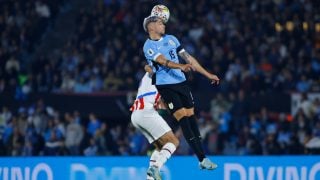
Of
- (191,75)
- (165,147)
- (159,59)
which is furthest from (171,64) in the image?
(191,75)

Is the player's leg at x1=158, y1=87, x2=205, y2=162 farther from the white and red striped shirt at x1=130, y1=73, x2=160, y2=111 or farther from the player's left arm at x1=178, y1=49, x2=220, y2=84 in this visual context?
the player's left arm at x1=178, y1=49, x2=220, y2=84

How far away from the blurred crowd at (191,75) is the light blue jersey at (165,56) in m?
8.12

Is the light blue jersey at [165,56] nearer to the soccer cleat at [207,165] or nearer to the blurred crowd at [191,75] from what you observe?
the soccer cleat at [207,165]

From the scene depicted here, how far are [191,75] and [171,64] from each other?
805 centimetres

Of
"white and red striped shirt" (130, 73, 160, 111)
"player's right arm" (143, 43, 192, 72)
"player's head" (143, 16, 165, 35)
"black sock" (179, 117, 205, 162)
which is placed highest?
"player's head" (143, 16, 165, 35)

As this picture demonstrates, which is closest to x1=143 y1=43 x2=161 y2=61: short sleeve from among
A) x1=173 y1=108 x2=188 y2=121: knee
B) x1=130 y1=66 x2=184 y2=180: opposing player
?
x1=130 y1=66 x2=184 y2=180: opposing player

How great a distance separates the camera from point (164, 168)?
17.3 m

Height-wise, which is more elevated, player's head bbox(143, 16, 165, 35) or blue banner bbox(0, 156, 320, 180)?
player's head bbox(143, 16, 165, 35)

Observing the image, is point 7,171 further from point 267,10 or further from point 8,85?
point 267,10

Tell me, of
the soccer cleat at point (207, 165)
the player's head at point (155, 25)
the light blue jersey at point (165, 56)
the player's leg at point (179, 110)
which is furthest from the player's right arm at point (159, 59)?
the soccer cleat at point (207, 165)

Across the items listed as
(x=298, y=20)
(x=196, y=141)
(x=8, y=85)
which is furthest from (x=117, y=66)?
(x=196, y=141)

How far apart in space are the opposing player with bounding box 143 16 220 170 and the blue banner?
222 centimetres

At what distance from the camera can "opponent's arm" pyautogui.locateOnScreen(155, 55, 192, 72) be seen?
14.3 metres

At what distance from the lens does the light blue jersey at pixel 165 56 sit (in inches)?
583
